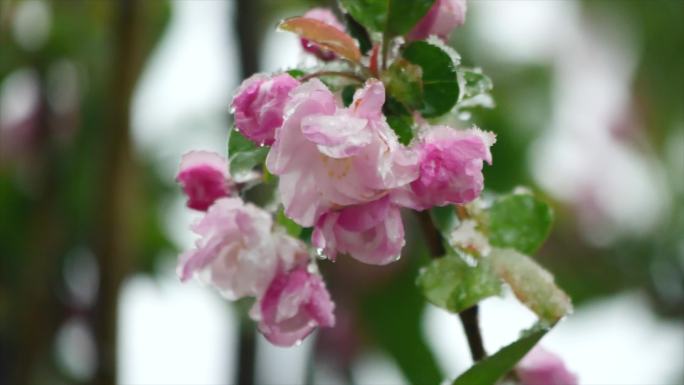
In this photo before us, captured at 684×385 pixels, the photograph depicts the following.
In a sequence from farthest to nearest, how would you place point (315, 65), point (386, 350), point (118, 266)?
point (386, 350), point (118, 266), point (315, 65)

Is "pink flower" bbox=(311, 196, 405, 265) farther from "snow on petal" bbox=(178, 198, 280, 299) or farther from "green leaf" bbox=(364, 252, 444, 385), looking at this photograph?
"green leaf" bbox=(364, 252, 444, 385)

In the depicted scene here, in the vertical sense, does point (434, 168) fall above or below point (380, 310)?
above

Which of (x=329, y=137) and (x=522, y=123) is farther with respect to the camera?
(x=522, y=123)

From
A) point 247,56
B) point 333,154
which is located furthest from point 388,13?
point 247,56

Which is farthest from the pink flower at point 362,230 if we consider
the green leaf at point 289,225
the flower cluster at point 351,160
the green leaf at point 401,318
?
the green leaf at point 401,318

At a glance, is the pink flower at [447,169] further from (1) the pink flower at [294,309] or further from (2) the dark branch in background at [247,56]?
(2) the dark branch in background at [247,56]

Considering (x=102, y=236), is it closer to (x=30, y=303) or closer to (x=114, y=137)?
(x=114, y=137)

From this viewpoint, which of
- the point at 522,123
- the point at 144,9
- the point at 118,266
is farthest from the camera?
the point at 522,123

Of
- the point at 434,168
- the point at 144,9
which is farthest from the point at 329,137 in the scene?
the point at 144,9
